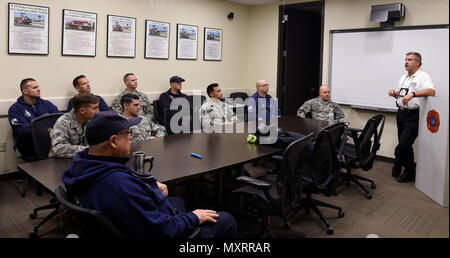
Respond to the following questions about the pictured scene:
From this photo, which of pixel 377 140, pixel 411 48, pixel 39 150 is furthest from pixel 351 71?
pixel 39 150

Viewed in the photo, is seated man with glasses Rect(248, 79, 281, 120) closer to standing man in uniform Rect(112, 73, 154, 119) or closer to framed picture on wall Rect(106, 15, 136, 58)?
standing man in uniform Rect(112, 73, 154, 119)

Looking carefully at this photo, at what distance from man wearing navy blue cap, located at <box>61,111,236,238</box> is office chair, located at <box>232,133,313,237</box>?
85 centimetres

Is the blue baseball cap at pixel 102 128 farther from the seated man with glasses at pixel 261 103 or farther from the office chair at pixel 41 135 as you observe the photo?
the seated man with glasses at pixel 261 103

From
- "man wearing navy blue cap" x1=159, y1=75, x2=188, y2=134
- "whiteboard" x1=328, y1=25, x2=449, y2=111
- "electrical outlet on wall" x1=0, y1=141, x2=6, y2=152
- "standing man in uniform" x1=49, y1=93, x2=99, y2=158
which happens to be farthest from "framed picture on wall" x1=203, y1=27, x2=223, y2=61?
"standing man in uniform" x1=49, y1=93, x2=99, y2=158

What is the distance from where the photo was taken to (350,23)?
5574 mm

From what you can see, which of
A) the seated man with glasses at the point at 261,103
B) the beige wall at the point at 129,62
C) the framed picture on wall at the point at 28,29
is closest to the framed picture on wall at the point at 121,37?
the beige wall at the point at 129,62

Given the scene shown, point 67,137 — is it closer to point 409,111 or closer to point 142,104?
point 142,104

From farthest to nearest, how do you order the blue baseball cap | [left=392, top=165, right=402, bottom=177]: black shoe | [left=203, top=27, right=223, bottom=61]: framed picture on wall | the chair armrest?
[left=203, top=27, right=223, bottom=61]: framed picture on wall → [left=392, top=165, right=402, bottom=177]: black shoe → the chair armrest → the blue baseball cap

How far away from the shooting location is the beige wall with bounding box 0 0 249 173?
4.15 meters

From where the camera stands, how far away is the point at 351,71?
18.4ft

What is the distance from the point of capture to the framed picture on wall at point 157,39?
211 inches

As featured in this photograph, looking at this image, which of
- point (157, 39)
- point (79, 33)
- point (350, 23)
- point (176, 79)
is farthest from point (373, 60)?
point (79, 33)

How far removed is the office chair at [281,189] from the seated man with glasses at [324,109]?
2.60m
